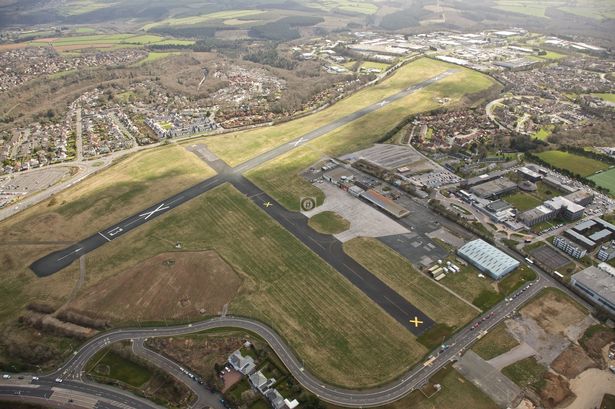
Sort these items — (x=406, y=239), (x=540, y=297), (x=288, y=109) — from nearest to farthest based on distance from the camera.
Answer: (x=540, y=297)
(x=406, y=239)
(x=288, y=109)

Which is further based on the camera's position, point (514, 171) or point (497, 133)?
point (497, 133)

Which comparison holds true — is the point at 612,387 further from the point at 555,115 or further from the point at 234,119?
the point at 234,119

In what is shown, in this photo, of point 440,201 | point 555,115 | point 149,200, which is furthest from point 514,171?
point 149,200

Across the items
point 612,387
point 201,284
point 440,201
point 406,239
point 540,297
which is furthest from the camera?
point 440,201

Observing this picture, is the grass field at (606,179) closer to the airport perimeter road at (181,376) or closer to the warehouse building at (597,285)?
the warehouse building at (597,285)

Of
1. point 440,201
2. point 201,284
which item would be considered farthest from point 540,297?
point 201,284
